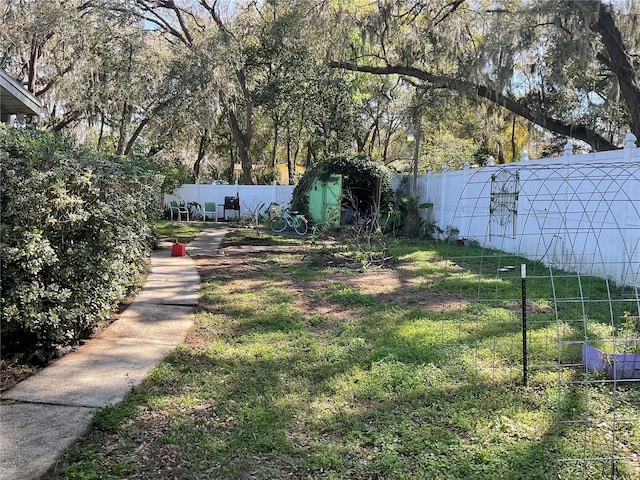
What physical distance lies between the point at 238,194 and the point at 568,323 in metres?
15.0

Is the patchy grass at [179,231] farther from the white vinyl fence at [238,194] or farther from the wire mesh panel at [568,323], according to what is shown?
the wire mesh panel at [568,323]

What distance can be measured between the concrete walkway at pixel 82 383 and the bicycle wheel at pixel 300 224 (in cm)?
778

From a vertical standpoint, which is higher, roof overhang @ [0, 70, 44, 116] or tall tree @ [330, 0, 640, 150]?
tall tree @ [330, 0, 640, 150]

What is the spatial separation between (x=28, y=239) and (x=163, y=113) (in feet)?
46.3

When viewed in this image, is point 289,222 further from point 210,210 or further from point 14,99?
point 14,99

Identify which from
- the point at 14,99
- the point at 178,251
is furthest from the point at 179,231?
the point at 14,99

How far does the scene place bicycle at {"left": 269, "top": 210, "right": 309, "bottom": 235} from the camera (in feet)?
45.1

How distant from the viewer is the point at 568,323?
493 cm

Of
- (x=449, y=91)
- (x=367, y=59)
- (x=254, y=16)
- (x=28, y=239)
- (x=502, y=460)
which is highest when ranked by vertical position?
(x=254, y=16)

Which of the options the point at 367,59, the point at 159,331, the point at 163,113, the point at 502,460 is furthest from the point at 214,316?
the point at 163,113

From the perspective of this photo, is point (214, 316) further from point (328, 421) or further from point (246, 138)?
point (246, 138)

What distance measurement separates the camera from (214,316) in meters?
5.27

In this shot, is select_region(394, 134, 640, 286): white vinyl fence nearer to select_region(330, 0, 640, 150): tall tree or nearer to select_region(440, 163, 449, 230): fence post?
select_region(440, 163, 449, 230): fence post

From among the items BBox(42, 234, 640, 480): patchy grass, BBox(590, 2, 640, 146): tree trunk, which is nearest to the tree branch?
BBox(590, 2, 640, 146): tree trunk
